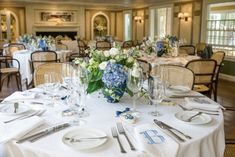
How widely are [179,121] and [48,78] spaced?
4.14 feet

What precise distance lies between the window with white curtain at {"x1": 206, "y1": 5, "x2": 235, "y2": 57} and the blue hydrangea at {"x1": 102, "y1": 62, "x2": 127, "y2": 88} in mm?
5933

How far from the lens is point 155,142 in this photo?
1.35 meters

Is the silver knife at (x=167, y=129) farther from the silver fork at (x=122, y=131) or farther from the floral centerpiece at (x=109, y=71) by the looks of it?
the floral centerpiece at (x=109, y=71)

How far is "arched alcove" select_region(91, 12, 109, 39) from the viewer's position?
44.0 feet

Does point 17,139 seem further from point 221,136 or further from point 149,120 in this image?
point 221,136

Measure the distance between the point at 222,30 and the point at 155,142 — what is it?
21.7 feet

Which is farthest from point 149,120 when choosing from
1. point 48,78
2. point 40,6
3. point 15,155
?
point 40,6

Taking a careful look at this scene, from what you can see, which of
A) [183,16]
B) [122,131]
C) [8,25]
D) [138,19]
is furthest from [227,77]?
[8,25]

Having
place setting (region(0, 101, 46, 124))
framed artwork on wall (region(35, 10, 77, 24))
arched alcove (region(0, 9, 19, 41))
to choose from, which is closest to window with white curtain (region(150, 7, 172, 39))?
framed artwork on wall (region(35, 10, 77, 24))

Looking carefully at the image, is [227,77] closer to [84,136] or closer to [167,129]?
[167,129]

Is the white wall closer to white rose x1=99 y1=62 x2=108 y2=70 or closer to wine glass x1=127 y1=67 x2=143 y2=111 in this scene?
white rose x1=99 y1=62 x2=108 y2=70

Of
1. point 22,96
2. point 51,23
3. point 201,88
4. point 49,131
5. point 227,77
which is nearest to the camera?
point 49,131

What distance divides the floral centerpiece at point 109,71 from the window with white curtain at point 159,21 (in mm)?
8510

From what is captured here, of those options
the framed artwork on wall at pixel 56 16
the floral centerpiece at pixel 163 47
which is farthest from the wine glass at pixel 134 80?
the framed artwork on wall at pixel 56 16
